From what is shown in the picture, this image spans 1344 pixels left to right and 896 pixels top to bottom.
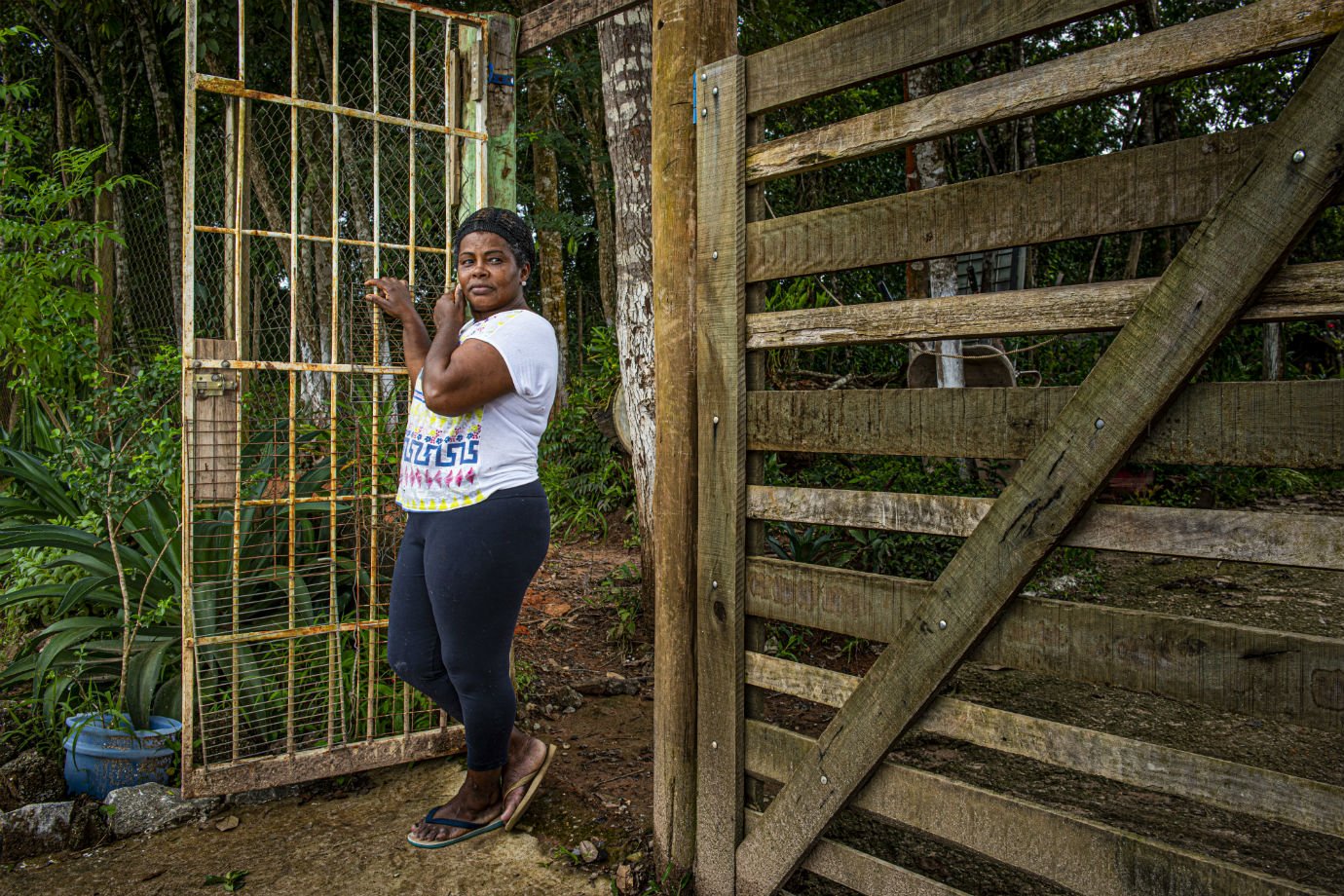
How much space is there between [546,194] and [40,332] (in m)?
6.49

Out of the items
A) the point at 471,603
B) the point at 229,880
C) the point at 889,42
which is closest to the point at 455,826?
the point at 229,880

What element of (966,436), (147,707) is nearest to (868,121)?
(966,436)

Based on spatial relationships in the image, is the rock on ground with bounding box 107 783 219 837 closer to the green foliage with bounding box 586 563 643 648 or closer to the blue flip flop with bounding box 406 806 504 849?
the blue flip flop with bounding box 406 806 504 849

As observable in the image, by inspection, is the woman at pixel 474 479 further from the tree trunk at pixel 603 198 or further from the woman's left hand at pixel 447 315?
the tree trunk at pixel 603 198

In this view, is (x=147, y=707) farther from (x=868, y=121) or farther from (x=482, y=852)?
(x=868, y=121)

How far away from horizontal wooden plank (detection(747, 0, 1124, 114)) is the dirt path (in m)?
2.40

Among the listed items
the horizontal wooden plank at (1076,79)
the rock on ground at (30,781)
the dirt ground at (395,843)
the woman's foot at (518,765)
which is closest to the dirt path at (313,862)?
the dirt ground at (395,843)

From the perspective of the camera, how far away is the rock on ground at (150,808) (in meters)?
3.32

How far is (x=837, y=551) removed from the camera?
237 inches

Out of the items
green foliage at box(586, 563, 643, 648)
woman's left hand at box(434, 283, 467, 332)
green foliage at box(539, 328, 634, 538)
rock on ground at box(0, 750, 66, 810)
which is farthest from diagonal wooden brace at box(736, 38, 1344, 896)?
green foliage at box(539, 328, 634, 538)

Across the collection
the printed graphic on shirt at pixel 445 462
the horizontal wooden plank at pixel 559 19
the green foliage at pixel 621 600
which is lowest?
the green foliage at pixel 621 600

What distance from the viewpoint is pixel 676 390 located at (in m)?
2.74

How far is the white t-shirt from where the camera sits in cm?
277

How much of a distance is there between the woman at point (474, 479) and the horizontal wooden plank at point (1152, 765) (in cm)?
130
